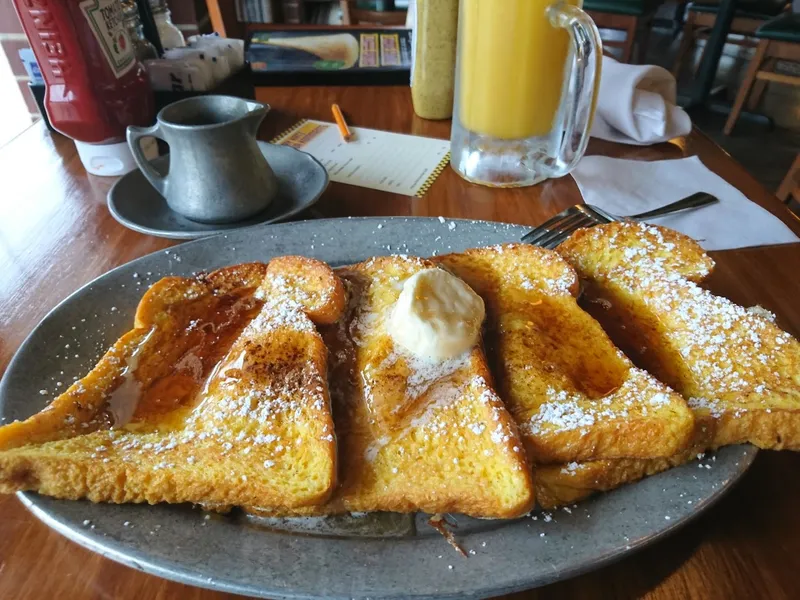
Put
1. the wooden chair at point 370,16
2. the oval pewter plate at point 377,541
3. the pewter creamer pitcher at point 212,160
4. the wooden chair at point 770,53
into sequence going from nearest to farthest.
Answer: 1. the oval pewter plate at point 377,541
2. the pewter creamer pitcher at point 212,160
3. the wooden chair at point 370,16
4. the wooden chair at point 770,53

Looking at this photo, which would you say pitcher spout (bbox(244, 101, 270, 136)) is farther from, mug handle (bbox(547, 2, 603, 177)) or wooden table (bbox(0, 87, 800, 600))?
mug handle (bbox(547, 2, 603, 177))

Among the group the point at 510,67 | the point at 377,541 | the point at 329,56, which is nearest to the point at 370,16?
the point at 329,56

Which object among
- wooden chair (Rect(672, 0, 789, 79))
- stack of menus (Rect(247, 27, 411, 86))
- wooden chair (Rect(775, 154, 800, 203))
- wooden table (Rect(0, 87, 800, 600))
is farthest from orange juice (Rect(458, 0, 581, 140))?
wooden chair (Rect(672, 0, 789, 79))

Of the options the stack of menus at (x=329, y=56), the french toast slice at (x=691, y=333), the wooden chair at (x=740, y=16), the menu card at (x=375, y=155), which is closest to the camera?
the french toast slice at (x=691, y=333)

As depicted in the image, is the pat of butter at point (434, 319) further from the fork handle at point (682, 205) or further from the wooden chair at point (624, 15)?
the wooden chair at point (624, 15)

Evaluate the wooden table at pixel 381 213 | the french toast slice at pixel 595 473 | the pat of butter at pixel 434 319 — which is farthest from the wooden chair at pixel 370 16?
the french toast slice at pixel 595 473

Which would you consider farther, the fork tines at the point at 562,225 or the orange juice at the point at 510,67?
the orange juice at the point at 510,67
